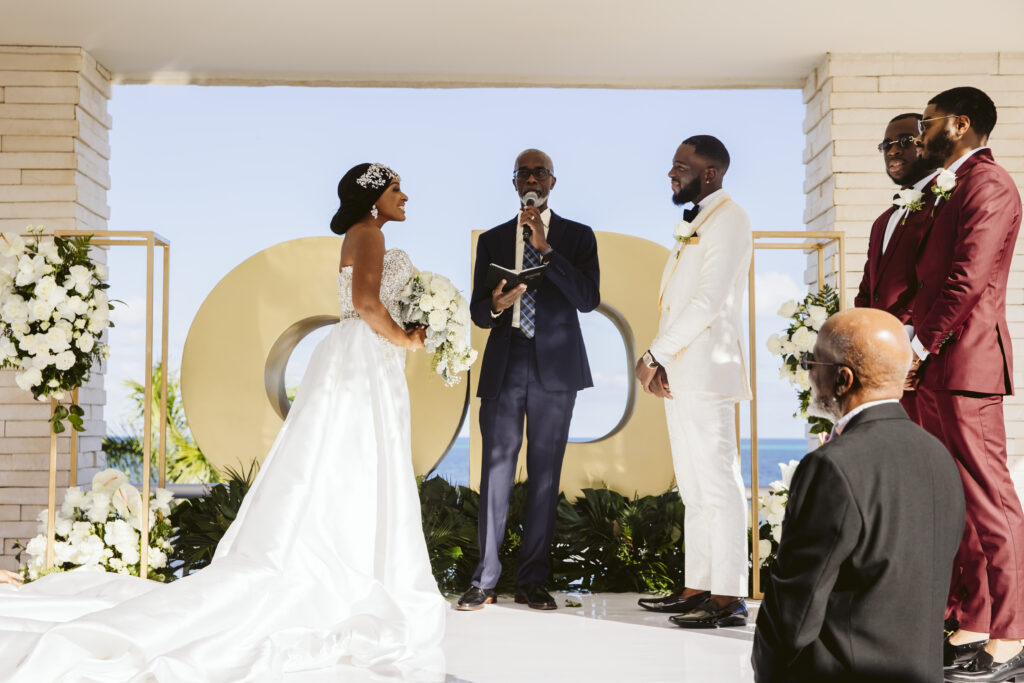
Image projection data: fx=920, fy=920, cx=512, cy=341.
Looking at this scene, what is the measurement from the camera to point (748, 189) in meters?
45.1

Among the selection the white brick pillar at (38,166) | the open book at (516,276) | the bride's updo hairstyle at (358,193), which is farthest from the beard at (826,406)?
the white brick pillar at (38,166)

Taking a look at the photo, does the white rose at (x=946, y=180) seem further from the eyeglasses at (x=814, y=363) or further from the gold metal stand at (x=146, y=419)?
the gold metal stand at (x=146, y=419)

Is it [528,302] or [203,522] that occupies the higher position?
[528,302]

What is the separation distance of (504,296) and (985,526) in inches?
101

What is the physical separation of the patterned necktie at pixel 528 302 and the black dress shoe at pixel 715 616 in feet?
5.50

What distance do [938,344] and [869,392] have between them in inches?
74.1

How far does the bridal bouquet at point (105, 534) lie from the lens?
5.25 meters

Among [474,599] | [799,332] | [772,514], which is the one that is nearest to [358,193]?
[474,599]

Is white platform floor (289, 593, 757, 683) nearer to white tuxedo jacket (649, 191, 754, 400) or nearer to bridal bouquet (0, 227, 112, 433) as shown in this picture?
white tuxedo jacket (649, 191, 754, 400)

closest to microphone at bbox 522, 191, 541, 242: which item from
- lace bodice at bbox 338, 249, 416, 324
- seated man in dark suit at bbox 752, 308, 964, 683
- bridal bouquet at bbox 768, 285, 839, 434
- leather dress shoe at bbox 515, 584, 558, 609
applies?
lace bodice at bbox 338, 249, 416, 324

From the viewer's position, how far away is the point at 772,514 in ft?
17.9

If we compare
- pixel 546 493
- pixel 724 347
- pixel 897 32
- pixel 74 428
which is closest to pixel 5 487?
pixel 74 428

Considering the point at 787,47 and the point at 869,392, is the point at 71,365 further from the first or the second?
the point at 787,47

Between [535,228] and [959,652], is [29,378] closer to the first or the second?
[535,228]
